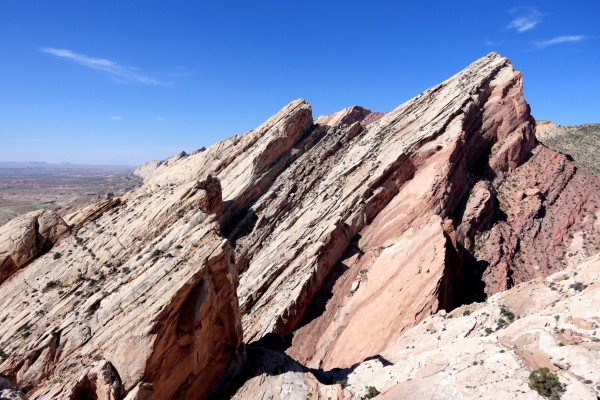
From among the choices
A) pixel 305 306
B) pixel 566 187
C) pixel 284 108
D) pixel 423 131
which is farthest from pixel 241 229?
pixel 566 187

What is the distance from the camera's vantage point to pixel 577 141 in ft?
266

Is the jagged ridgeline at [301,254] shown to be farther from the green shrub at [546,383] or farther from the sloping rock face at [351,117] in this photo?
the sloping rock face at [351,117]

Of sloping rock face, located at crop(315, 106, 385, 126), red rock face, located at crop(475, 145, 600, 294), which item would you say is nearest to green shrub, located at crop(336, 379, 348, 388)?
red rock face, located at crop(475, 145, 600, 294)

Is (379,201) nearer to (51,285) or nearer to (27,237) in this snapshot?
(51,285)

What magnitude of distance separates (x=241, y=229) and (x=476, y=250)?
29.6 m

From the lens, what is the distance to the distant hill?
216 ft

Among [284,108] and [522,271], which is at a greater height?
[284,108]

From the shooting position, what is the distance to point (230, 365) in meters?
26.6

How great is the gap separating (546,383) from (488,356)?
138 inches

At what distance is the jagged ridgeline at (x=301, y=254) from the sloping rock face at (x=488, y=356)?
0.87 feet

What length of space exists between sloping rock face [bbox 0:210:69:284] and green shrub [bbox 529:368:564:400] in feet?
103

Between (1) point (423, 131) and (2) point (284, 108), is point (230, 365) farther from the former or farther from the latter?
(2) point (284, 108)

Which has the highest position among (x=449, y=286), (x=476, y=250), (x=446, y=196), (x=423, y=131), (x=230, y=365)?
(x=423, y=131)

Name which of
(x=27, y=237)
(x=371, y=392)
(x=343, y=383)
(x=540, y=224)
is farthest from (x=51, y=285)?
(x=540, y=224)
